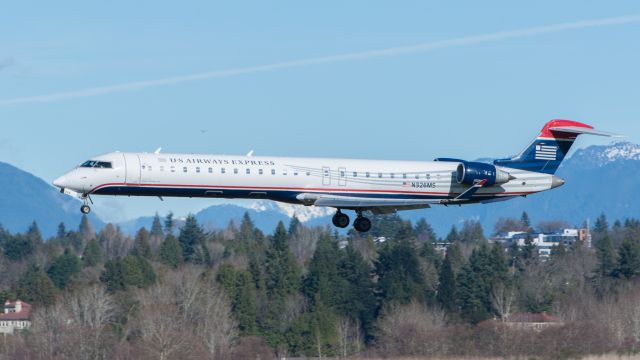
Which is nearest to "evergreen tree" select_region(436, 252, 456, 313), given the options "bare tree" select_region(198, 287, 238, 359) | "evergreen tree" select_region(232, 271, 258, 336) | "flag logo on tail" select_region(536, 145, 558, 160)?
"evergreen tree" select_region(232, 271, 258, 336)

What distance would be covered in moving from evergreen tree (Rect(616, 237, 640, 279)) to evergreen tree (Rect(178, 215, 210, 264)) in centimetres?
5312

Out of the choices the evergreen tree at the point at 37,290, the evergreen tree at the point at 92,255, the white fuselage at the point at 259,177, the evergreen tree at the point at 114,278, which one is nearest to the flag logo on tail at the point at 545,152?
the white fuselage at the point at 259,177

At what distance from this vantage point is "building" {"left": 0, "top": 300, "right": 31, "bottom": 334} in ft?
363

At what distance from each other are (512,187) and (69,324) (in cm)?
3936

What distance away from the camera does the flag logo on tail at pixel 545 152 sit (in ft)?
184

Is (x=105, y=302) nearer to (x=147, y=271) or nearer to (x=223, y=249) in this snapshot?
(x=147, y=271)

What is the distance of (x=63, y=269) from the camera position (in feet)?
460

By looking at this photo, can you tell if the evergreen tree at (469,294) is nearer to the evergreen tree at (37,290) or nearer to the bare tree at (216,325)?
the bare tree at (216,325)

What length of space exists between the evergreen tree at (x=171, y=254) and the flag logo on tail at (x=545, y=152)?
93.3 m

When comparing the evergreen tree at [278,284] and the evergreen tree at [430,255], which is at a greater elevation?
the evergreen tree at [430,255]

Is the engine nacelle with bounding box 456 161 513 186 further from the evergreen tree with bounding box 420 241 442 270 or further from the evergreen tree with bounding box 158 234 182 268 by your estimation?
the evergreen tree with bounding box 158 234 182 268

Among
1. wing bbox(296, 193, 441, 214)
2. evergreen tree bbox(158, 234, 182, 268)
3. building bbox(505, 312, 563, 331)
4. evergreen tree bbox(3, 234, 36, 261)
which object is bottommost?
building bbox(505, 312, 563, 331)

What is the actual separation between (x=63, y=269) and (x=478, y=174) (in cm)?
9364

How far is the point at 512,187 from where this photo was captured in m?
54.8
